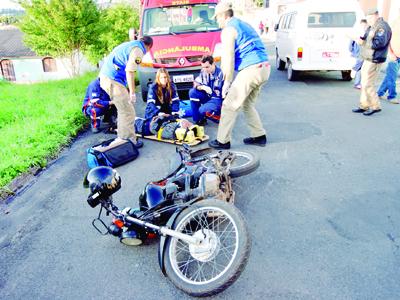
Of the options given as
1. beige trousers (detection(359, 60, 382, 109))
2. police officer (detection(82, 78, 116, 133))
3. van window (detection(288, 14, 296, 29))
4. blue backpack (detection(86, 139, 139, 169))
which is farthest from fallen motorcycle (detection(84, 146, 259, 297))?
van window (detection(288, 14, 296, 29))

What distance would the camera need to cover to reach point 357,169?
439 cm

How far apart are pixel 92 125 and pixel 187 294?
15.7 feet

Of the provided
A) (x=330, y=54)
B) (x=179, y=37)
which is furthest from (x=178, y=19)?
(x=330, y=54)

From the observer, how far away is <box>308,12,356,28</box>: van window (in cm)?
905

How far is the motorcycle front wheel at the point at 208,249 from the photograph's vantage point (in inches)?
89.9

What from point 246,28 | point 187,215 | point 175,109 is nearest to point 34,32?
point 175,109

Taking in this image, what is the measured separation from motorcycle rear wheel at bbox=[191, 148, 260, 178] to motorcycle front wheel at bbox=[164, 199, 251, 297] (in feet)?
3.00

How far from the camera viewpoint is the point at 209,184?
295cm

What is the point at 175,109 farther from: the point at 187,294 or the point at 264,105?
the point at 187,294

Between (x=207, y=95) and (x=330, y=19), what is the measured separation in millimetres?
4908

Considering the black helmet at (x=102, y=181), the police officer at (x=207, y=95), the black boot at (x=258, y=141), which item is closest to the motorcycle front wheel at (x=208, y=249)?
the black helmet at (x=102, y=181)

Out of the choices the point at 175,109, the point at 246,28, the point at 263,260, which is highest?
the point at 246,28

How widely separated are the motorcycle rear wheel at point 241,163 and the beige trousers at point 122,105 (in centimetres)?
183

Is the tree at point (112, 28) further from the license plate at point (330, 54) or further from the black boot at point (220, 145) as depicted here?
the black boot at point (220, 145)
